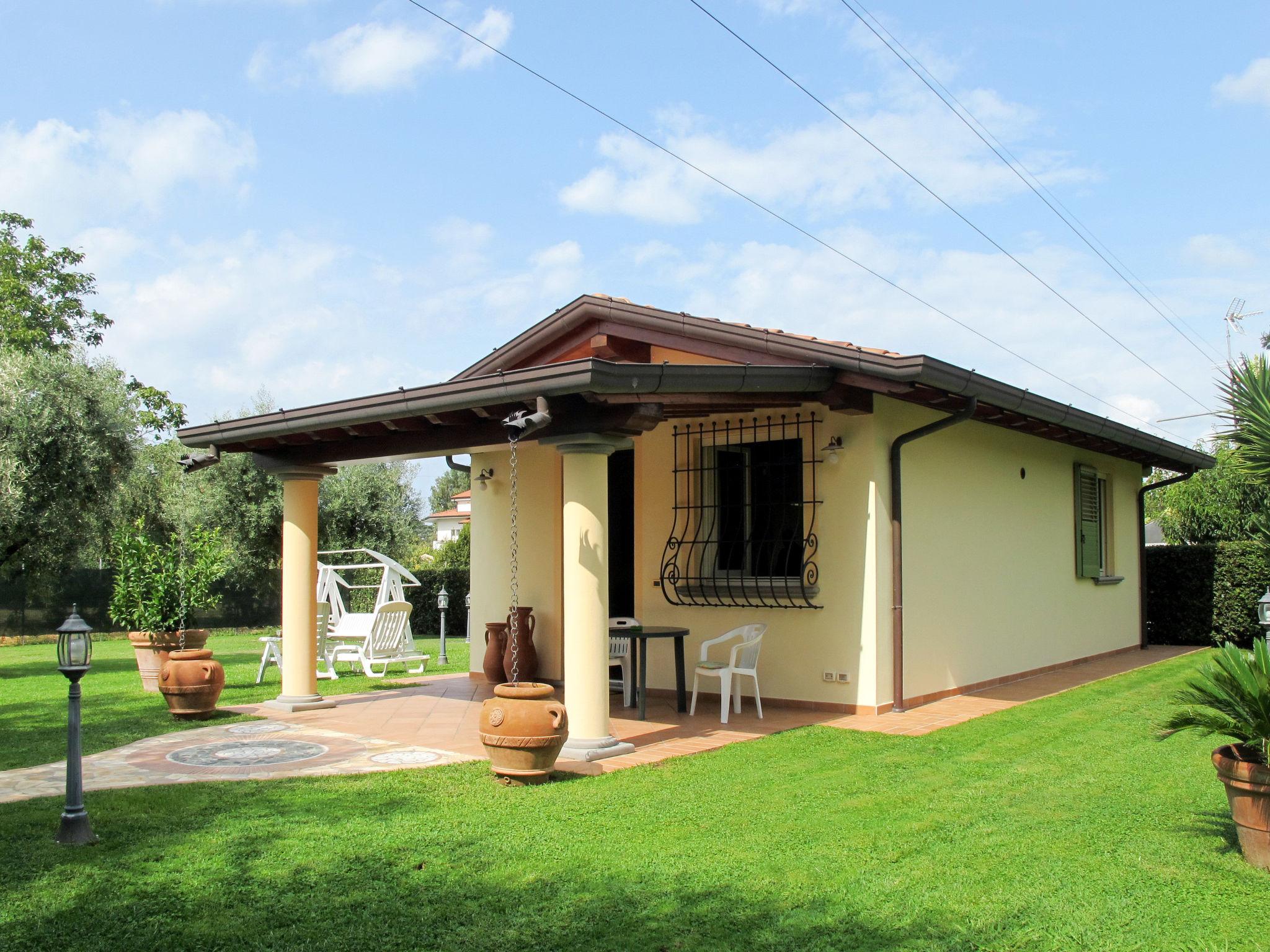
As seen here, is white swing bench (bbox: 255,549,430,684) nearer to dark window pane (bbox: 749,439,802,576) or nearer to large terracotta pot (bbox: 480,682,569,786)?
dark window pane (bbox: 749,439,802,576)

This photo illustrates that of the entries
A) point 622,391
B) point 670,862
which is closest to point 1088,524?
point 622,391

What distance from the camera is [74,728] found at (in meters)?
4.68

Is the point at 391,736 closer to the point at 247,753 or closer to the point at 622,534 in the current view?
the point at 247,753

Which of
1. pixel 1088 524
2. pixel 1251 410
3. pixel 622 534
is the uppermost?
pixel 1251 410

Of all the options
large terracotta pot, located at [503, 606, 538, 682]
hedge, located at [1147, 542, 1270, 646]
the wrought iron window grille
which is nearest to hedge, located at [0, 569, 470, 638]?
large terracotta pot, located at [503, 606, 538, 682]

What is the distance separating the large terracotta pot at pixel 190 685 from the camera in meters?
8.11

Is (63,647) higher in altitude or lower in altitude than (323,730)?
higher

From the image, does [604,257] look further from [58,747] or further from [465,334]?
[58,747]

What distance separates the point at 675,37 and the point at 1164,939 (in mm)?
6948

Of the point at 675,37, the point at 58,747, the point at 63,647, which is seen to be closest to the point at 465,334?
the point at 675,37

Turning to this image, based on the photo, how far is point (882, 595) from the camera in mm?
8188

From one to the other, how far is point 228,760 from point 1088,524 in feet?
34.1

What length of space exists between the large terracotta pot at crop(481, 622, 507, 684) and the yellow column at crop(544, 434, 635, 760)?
4.41 metres

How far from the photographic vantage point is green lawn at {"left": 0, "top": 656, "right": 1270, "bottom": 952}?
11.2ft
